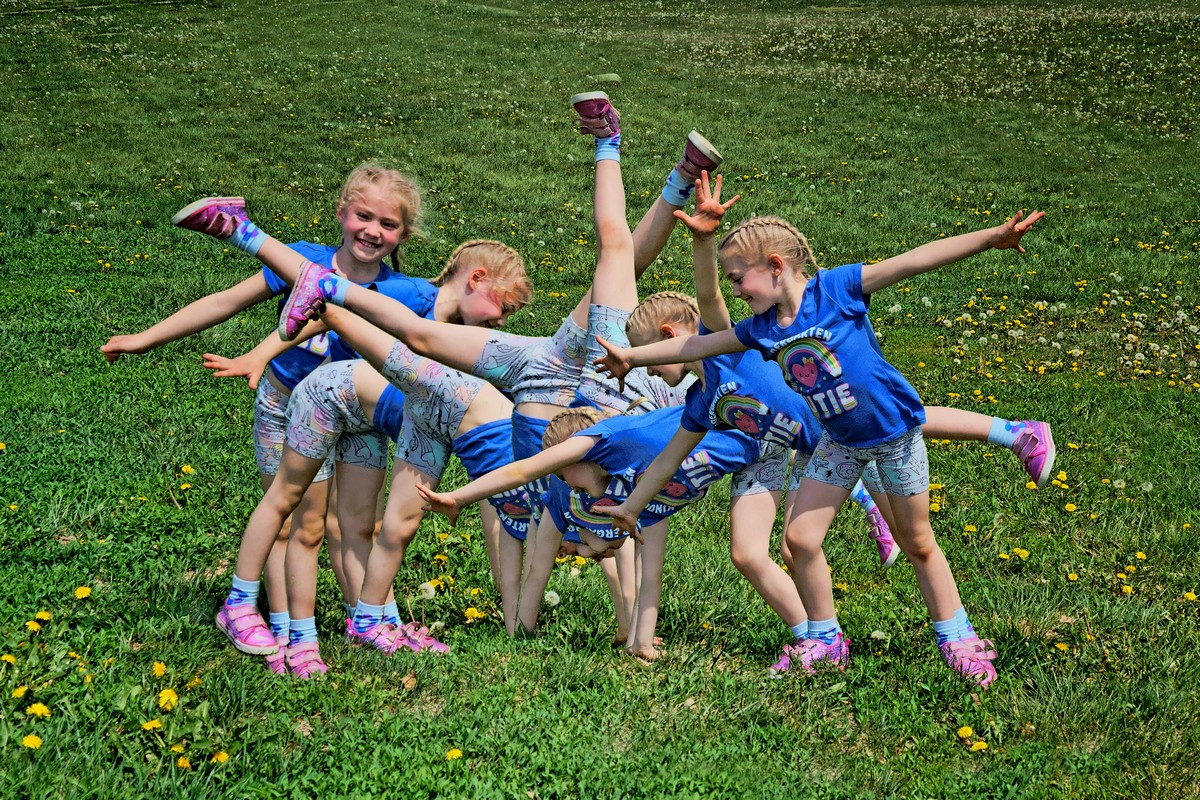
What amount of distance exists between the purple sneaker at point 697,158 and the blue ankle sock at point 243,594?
2624mm

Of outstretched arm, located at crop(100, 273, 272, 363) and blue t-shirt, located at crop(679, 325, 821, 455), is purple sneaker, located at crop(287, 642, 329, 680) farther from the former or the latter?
blue t-shirt, located at crop(679, 325, 821, 455)

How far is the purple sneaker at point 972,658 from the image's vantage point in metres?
4.62

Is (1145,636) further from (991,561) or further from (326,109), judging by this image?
(326,109)

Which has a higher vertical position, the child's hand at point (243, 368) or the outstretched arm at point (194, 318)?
the outstretched arm at point (194, 318)

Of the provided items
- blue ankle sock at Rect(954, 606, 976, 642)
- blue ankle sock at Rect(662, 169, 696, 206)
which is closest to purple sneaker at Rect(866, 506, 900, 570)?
blue ankle sock at Rect(954, 606, 976, 642)

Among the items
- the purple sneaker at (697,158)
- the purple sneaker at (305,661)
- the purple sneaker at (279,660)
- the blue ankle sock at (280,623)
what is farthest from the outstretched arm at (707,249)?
the blue ankle sock at (280,623)

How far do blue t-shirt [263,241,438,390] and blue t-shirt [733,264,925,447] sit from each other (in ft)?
5.44

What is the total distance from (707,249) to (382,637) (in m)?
2.22

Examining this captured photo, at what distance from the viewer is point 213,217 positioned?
4531 millimetres

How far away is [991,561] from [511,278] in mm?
3043

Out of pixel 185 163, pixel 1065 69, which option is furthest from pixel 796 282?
pixel 1065 69

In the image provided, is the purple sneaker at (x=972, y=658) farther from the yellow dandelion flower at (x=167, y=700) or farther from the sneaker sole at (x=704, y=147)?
the yellow dandelion flower at (x=167, y=700)

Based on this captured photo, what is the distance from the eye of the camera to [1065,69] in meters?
26.1

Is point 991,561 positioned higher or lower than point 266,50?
higher
